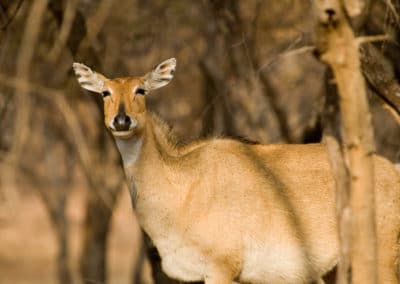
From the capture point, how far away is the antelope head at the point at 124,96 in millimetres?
8766

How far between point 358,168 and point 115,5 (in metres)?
7.85

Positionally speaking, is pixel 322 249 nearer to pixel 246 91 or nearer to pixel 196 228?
pixel 196 228

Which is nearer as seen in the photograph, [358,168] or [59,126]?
[358,168]

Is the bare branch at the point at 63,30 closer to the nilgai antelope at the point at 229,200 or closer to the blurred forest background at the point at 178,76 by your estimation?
the blurred forest background at the point at 178,76

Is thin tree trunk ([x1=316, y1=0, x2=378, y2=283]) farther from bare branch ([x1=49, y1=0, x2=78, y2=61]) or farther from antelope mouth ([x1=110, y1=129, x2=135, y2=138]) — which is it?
antelope mouth ([x1=110, y1=129, x2=135, y2=138])

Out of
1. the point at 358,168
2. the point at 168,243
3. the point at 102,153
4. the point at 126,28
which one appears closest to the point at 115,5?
the point at 126,28

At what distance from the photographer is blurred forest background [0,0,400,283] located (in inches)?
409

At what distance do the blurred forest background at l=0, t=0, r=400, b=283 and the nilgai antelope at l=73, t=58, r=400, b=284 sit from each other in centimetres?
52

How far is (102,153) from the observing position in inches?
481

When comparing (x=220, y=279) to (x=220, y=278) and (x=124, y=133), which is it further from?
(x=124, y=133)

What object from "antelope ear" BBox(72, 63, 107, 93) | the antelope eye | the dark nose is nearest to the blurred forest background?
"antelope ear" BBox(72, 63, 107, 93)

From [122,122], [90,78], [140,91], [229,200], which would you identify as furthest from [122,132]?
[229,200]

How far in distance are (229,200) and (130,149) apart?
1035 mm

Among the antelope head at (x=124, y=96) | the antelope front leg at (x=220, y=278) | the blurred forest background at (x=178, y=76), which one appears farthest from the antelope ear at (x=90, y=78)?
the antelope front leg at (x=220, y=278)
